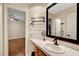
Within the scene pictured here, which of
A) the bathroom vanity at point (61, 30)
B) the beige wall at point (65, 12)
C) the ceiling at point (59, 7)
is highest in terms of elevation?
the ceiling at point (59, 7)

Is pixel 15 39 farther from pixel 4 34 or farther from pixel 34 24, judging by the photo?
pixel 34 24

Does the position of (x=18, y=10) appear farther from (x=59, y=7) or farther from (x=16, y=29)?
(x=59, y=7)

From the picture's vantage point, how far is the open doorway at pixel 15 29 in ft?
4.42

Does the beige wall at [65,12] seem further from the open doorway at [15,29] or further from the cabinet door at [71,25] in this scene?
the open doorway at [15,29]

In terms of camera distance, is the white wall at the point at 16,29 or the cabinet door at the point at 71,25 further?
the white wall at the point at 16,29

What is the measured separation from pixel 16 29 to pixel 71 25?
82cm

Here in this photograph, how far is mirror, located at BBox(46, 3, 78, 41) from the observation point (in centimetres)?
126

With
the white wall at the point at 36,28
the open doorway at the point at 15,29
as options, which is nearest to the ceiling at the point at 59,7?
the white wall at the point at 36,28

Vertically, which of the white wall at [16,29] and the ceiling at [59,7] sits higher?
the ceiling at [59,7]

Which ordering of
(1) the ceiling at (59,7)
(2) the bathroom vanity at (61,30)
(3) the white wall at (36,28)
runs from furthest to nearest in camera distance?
(3) the white wall at (36,28) → (1) the ceiling at (59,7) → (2) the bathroom vanity at (61,30)

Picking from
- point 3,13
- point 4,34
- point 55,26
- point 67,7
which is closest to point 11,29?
point 4,34

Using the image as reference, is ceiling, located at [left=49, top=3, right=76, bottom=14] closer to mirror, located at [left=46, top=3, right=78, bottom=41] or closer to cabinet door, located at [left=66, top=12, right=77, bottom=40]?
mirror, located at [left=46, top=3, right=78, bottom=41]

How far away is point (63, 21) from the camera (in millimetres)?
1449

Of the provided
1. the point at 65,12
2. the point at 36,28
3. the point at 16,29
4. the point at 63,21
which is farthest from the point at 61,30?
the point at 16,29
